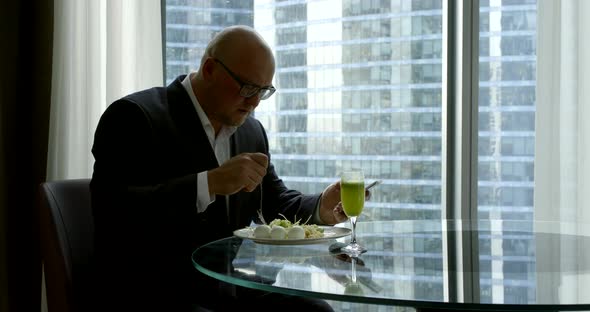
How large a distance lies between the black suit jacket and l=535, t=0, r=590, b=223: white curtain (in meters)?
1.23

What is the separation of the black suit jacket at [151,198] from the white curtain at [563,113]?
48.6 inches

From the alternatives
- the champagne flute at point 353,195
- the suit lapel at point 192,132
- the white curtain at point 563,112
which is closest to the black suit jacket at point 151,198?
the suit lapel at point 192,132

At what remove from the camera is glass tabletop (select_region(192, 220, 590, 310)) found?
120cm

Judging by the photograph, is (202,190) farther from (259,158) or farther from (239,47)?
(239,47)

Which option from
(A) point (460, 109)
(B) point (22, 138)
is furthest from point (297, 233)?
(B) point (22, 138)

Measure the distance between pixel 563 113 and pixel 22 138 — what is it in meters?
2.34

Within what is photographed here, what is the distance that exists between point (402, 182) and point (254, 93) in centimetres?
128

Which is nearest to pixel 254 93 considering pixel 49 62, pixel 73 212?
pixel 73 212

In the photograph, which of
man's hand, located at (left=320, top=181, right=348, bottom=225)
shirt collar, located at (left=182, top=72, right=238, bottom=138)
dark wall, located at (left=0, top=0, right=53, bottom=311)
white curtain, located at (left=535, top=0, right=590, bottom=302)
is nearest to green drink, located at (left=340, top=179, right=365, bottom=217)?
man's hand, located at (left=320, top=181, right=348, bottom=225)

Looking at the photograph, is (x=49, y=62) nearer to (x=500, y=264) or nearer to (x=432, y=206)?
(x=432, y=206)

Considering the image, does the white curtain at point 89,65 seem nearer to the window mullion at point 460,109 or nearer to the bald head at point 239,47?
the bald head at point 239,47

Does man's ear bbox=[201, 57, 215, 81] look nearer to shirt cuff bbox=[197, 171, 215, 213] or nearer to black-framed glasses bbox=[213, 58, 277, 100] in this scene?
black-framed glasses bbox=[213, 58, 277, 100]

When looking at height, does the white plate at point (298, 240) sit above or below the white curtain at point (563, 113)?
below

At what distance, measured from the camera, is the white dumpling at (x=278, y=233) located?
1751mm
